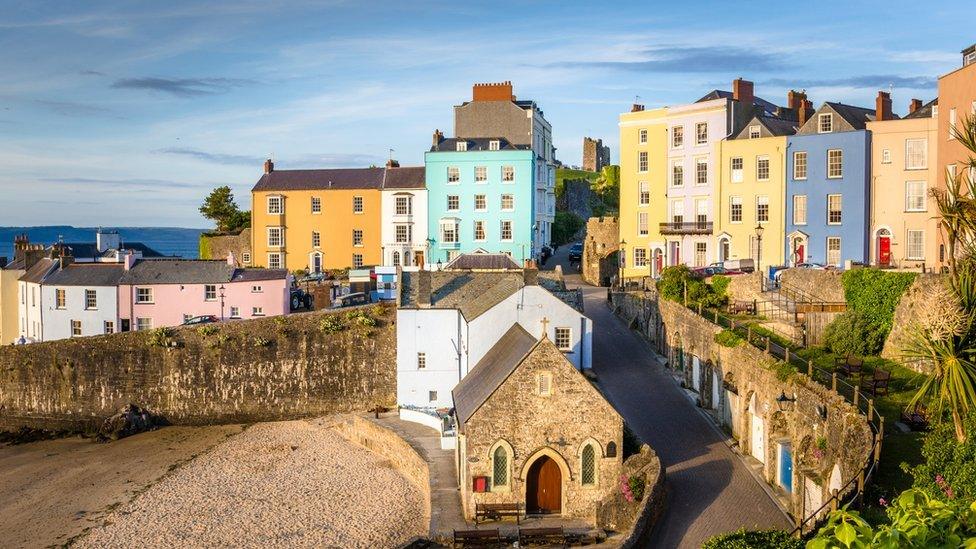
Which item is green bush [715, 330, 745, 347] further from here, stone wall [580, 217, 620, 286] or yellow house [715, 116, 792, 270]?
stone wall [580, 217, 620, 286]

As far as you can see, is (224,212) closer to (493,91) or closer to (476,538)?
(493,91)

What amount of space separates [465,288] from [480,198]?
2122 centimetres

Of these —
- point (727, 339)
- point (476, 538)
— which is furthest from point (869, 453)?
point (727, 339)

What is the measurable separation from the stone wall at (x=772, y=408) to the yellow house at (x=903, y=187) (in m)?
14.6

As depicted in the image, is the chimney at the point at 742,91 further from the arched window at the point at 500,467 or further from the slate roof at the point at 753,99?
the arched window at the point at 500,467

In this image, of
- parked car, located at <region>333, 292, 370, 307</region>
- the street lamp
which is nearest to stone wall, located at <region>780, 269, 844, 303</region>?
the street lamp

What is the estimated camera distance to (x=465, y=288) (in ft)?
112

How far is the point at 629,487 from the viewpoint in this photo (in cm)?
2186

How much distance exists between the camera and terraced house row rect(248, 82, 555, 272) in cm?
5450

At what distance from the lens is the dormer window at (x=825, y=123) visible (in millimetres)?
44312

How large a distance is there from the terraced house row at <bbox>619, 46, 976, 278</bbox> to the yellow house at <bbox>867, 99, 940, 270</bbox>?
0.05 metres

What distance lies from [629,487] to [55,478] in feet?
64.5

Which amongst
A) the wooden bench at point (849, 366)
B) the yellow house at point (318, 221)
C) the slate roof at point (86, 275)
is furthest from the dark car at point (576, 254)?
the wooden bench at point (849, 366)

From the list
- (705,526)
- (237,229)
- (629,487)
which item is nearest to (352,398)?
(629,487)
